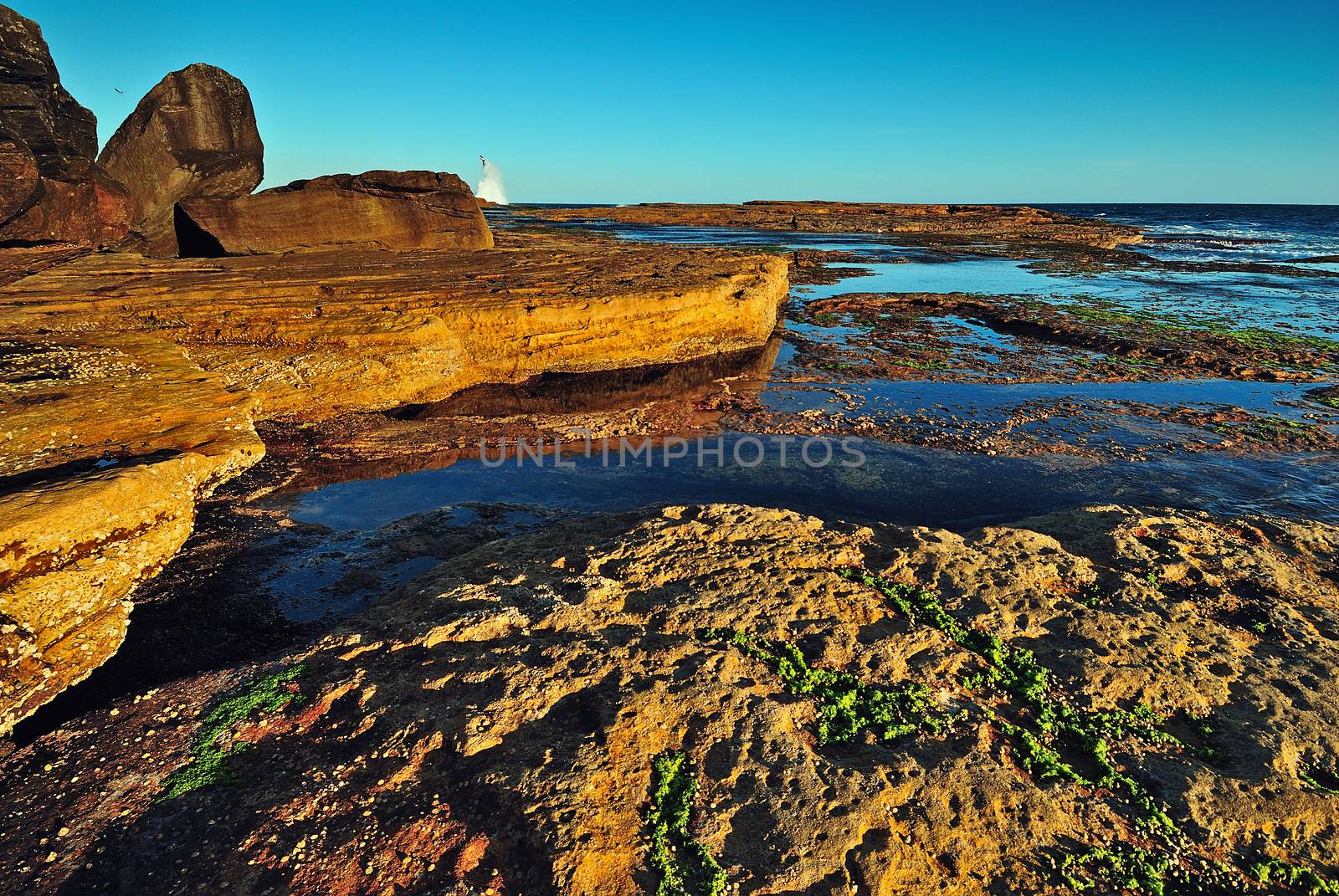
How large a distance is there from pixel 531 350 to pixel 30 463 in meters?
6.66

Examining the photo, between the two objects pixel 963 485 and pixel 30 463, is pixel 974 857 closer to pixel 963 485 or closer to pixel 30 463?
pixel 963 485

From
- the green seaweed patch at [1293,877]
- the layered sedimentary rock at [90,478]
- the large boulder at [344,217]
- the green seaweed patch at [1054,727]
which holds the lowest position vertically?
the green seaweed patch at [1293,877]

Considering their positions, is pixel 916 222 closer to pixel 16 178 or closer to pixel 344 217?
pixel 344 217

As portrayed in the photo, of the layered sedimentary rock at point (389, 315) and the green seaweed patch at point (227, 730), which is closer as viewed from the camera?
the green seaweed patch at point (227, 730)

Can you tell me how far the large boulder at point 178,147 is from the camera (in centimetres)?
1520

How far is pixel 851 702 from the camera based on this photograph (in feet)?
11.7

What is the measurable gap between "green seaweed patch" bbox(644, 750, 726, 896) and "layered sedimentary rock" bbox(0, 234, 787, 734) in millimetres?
3743

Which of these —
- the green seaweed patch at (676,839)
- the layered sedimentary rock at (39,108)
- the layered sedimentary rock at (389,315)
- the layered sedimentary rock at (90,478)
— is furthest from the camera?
the layered sedimentary rock at (39,108)

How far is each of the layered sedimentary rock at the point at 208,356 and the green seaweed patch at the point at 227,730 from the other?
1340mm

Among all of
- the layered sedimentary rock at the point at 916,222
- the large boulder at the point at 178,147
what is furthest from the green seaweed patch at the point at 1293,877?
the layered sedimentary rock at the point at 916,222

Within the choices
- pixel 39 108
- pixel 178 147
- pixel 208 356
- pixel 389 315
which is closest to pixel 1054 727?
pixel 389 315

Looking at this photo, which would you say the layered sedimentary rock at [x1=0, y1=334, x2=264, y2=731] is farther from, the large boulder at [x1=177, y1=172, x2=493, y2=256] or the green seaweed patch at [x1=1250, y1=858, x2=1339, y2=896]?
the large boulder at [x1=177, y1=172, x2=493, y2=256]

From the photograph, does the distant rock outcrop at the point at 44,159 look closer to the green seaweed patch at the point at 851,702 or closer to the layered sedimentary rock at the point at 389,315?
the layered sedimentary rock at the point at 389,315

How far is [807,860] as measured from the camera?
8.80 feet
